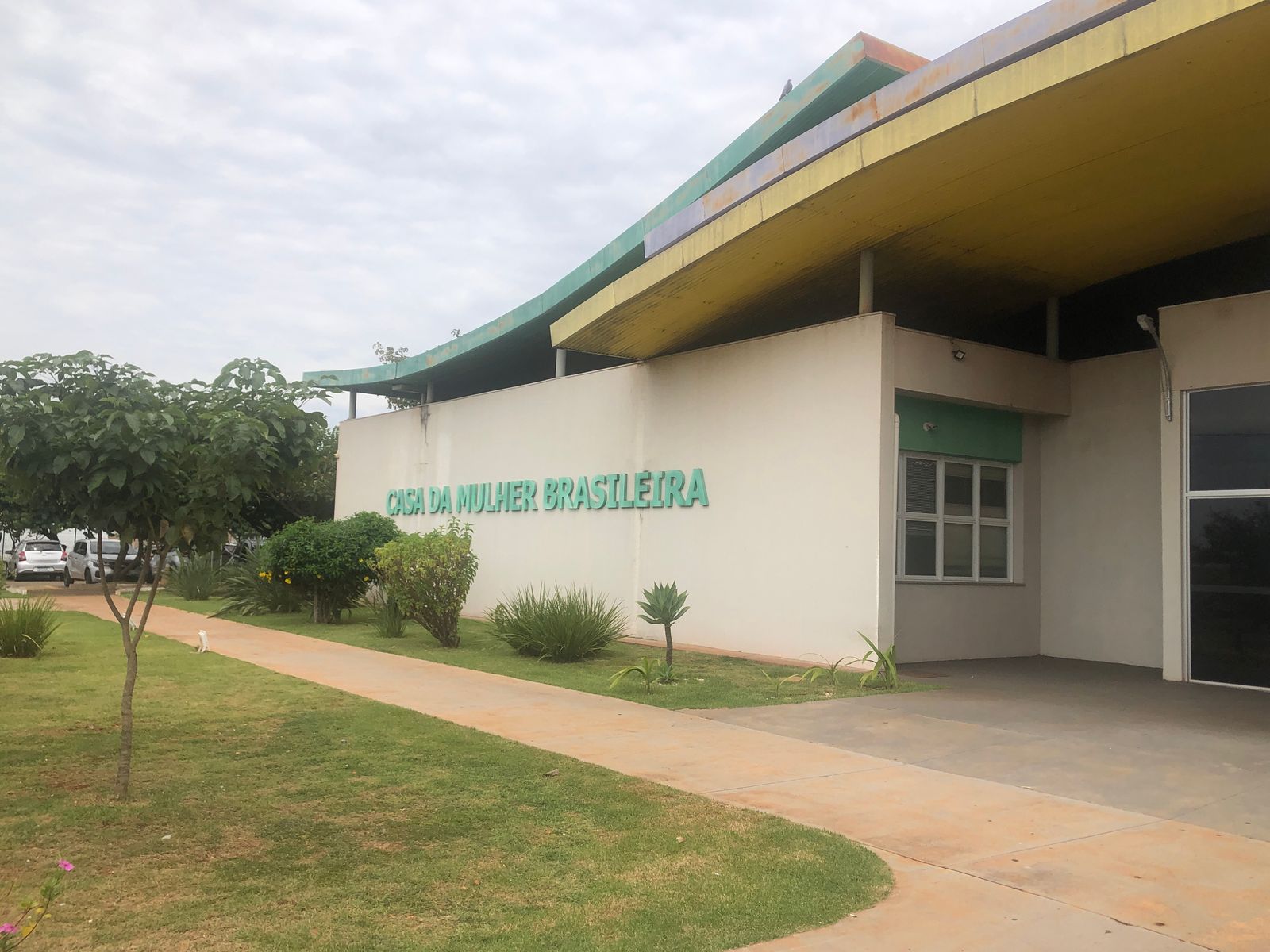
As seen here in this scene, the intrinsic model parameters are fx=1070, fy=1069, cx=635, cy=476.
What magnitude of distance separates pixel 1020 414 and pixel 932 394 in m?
2.37

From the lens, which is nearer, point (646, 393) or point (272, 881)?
point (272, 881)

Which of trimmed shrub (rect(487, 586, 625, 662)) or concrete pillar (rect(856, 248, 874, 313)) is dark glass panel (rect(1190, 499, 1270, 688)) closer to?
concrete pillar (rect(856, 248, 874, 313))

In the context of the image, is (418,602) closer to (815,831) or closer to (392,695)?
(392,695)

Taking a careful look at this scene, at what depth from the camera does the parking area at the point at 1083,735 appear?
6.87 m

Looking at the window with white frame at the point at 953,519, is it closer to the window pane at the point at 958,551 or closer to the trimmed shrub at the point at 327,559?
the window pane at the point at 958,551

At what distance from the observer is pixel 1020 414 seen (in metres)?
15.0

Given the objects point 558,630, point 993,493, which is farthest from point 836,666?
point 993,493

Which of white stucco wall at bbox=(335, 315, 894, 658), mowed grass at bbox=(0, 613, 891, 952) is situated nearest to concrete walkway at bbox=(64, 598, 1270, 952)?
mowed grass at bbox=(0, 613, 891, 952)

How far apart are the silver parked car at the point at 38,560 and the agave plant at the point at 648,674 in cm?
2855

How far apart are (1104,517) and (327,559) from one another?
39.6 feet

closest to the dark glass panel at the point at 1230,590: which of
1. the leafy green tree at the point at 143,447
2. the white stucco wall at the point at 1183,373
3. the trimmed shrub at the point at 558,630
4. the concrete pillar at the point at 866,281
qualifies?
the white stucco wall at the point at 1183,373

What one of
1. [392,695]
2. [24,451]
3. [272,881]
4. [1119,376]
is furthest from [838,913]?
[1119,376]

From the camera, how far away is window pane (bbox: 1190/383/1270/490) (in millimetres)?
11641

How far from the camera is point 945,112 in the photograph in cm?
1026
